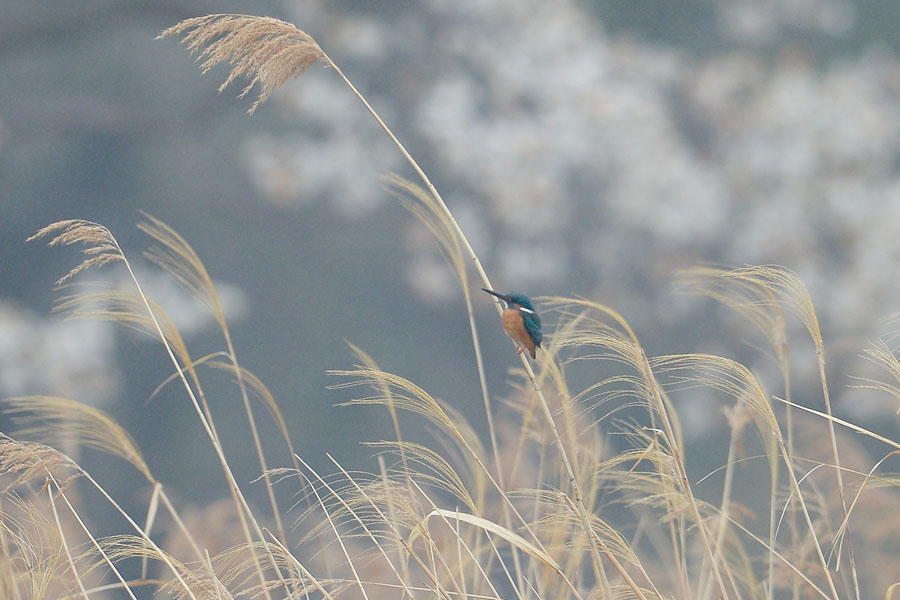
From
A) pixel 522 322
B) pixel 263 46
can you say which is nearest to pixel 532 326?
pixel 522 322

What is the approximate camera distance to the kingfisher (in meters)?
0.58

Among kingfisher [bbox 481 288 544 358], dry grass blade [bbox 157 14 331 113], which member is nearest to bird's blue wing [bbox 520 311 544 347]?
kingfisher [bbox 481 288 544 358]

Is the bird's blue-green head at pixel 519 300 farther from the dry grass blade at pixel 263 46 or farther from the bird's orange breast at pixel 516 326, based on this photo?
the dry grass blade at pixel 263 46

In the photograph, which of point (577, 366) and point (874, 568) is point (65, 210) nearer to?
point (577, 366)

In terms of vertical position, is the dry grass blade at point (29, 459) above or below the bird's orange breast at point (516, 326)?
below

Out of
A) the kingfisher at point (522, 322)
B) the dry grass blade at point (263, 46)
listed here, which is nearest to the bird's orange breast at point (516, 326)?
the kingfisher at point (522, 322)

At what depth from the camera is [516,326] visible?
582mm

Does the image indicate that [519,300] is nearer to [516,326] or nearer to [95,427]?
[516,326]

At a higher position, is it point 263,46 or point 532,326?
point 263,46

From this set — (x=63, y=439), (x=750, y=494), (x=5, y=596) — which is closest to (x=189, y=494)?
(x=63, y=439)

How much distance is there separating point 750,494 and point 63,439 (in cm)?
170

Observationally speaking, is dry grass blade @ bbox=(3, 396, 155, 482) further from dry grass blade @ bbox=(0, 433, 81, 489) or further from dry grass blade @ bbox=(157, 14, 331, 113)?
dry grass blade @ bbox=(157, 14, 331, 113)

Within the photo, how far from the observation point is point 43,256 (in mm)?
1729

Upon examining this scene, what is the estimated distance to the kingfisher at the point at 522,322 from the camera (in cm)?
58
